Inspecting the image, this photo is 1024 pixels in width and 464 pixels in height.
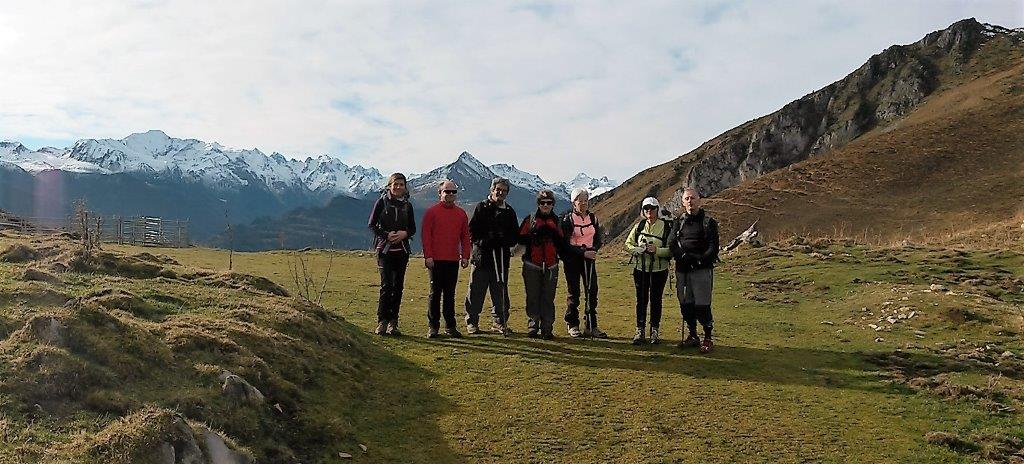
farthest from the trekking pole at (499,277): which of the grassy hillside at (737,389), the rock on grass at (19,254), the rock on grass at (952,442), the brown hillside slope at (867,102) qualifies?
the brown hillside slope at (867,102)

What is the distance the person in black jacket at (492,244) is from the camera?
10.7 metres

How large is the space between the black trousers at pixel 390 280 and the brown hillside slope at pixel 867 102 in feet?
212

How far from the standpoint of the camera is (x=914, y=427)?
677 cm

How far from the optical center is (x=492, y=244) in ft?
35.2

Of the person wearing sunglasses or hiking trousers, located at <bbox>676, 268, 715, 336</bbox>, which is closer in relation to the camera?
hiking trousers, located at <bbox>676, 268, 715, 336</bbox>

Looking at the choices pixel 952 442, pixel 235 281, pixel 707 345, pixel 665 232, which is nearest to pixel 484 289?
pixel 665 232

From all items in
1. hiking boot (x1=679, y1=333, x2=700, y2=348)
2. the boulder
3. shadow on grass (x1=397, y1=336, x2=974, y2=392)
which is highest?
the boulder

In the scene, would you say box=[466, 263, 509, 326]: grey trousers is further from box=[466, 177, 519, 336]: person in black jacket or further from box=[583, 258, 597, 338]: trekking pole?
box=[583, 258, 597, 338]: trekking pole

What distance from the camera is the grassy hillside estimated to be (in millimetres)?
6199

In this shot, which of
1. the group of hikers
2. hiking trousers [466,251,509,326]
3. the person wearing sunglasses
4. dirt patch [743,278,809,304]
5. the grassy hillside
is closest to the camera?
the grassy hillside

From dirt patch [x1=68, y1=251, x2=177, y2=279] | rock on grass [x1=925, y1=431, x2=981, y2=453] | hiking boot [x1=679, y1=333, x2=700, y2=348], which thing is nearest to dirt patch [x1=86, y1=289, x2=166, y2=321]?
dirt patch [x1=68, y1=251, x2=177, y2=279]

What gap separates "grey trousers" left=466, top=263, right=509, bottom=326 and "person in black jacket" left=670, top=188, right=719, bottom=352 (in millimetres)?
2749

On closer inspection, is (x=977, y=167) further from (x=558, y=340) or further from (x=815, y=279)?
(x=558, y=340)

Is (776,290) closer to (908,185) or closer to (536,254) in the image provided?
(536,254)
